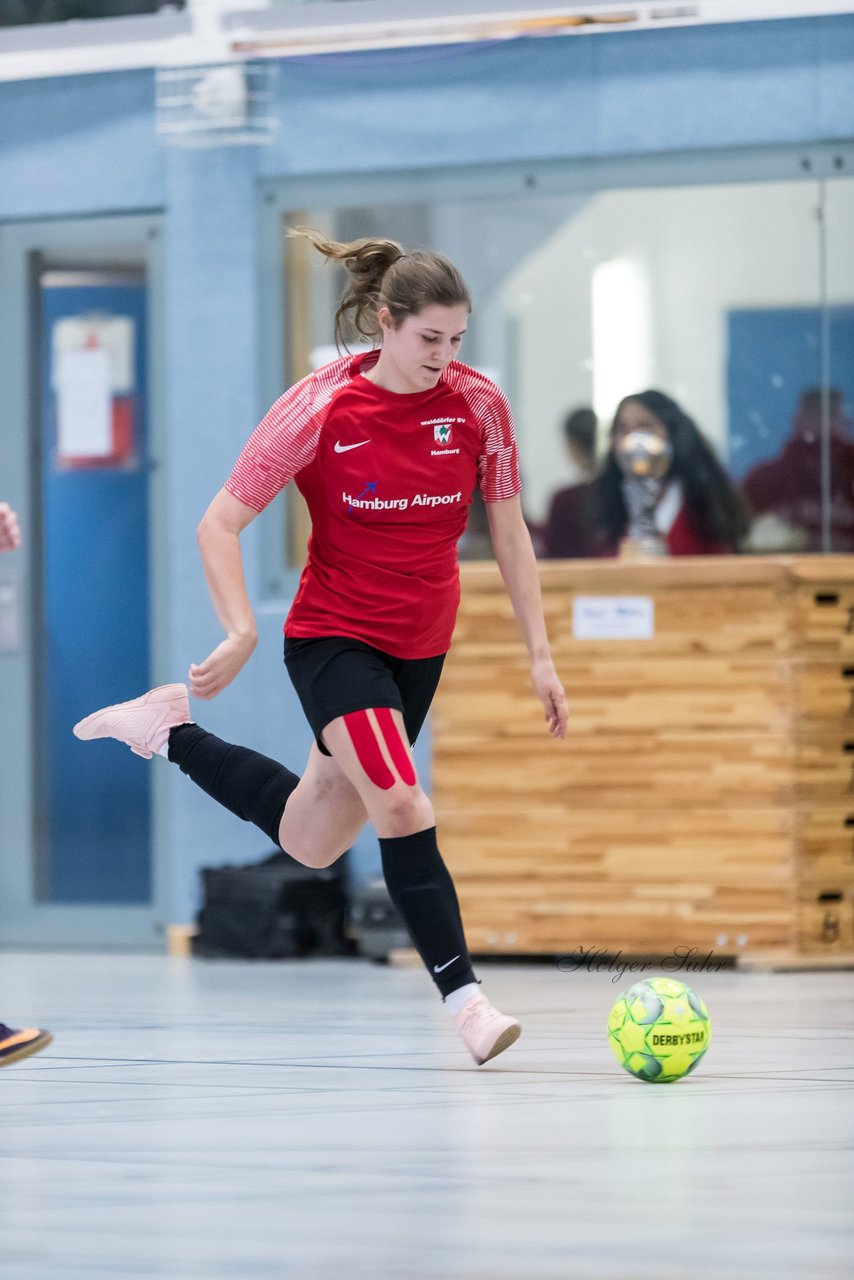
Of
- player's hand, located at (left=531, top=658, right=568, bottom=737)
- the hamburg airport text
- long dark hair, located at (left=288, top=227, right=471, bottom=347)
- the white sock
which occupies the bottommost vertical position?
the white sock

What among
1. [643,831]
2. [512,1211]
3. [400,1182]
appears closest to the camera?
[512,1211]

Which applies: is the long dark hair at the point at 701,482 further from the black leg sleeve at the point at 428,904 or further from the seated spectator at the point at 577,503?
the black leg sleeve at the point at 428,904

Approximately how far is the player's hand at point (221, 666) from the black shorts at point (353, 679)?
0.71ft

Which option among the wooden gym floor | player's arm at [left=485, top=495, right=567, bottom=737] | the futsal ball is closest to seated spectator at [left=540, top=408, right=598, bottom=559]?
the wooden gym floor

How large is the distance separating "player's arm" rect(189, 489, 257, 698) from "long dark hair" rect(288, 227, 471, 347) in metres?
0.44

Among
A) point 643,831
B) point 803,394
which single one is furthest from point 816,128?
point 643,831

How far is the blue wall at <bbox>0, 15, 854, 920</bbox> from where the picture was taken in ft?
22.5

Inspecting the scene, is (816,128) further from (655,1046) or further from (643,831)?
(655,1046)

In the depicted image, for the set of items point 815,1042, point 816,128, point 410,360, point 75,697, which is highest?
point 816,128

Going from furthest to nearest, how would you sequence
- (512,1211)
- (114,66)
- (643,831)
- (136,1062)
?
(114,66), (643,831), (136,1062), (512,1211)

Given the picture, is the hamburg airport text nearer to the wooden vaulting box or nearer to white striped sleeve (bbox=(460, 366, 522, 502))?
white striped sleeve (bbox=(460, 366, 522, 502))

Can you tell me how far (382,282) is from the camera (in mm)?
4008

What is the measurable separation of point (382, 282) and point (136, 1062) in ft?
5.96

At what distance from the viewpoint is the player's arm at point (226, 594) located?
149 inches
